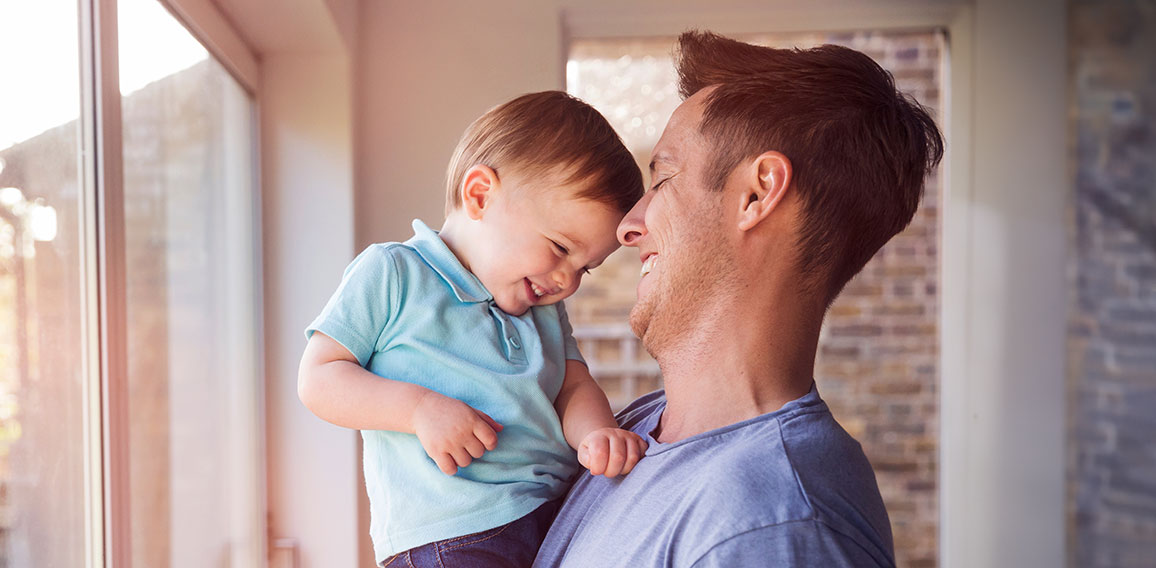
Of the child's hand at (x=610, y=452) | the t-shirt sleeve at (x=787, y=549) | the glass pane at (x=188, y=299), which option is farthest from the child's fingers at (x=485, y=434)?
the glass pane at (x=188, y=299)

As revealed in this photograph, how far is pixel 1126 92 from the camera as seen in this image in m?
3.47

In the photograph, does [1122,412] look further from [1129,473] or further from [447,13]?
[447,13]

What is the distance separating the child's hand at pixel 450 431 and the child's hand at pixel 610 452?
0.12 m

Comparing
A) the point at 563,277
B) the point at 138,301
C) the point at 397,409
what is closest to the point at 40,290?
the point at 138,301

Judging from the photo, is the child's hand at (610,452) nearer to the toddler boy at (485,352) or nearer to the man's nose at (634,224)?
the toddler boy at (485,352)

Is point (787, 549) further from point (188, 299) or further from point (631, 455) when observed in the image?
point (188, 299)

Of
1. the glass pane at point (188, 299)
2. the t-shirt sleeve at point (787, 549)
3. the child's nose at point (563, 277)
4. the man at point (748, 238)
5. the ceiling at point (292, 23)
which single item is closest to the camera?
the t-shirt sleeve at point (787, 549)

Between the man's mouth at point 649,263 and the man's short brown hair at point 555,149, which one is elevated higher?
the man's short brown hair at point 555,149

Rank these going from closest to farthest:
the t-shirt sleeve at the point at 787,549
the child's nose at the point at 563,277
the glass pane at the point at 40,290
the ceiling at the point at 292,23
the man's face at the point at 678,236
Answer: the t-shirt sleeve at the point at 787,549, the glass pane at the point at 40,290, the man's face at the point at 678,236, the child's nose at the point at 563,277, the ceiling at the point at 292,23

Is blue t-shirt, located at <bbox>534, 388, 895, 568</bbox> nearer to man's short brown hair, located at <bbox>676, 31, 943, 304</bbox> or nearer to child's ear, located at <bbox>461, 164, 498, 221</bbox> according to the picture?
man's short brown hair, located at <bbox>676, 31, 943, 304</bbox>

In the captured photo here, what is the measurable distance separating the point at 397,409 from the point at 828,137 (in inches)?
26.5

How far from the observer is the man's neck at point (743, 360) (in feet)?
3.73

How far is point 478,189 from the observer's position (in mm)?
1316

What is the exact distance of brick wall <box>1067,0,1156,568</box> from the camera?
11.1ft
